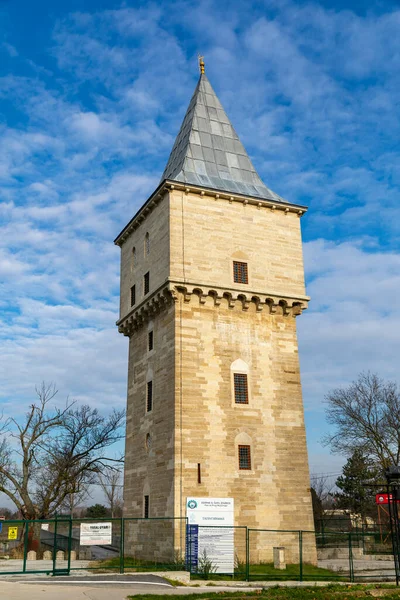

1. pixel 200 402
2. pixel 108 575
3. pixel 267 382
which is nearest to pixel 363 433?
pixel 267 382

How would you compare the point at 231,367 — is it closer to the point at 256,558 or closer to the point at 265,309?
the point at 265,309

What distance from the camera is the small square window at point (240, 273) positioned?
2849 centimetres

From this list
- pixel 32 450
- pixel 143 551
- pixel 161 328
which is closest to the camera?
pixel 143 551

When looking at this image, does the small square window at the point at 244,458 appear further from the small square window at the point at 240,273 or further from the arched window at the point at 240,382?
the small square window at the point at 240,273

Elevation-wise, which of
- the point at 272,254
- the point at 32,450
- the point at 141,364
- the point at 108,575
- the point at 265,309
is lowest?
the point at 108,575

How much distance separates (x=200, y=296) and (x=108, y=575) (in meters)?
12.4

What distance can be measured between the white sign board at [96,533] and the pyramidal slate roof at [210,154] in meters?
16.3

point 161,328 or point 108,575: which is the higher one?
point 161,328

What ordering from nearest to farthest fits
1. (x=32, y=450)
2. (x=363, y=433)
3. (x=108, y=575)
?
(x=108, y=575) → (x=32, y=450) → (x=363, y=433)

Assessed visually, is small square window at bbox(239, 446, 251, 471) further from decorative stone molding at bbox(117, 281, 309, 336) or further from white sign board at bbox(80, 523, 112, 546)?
white sign board at bbox(80, 523, 112, 546)

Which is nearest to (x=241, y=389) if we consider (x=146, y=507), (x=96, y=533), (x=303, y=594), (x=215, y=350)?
(x=215, y=350)

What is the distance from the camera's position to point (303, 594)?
16.1m

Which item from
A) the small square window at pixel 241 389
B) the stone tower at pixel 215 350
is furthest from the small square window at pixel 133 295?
the small square window at pixel 241 389

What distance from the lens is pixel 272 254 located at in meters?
29.8
